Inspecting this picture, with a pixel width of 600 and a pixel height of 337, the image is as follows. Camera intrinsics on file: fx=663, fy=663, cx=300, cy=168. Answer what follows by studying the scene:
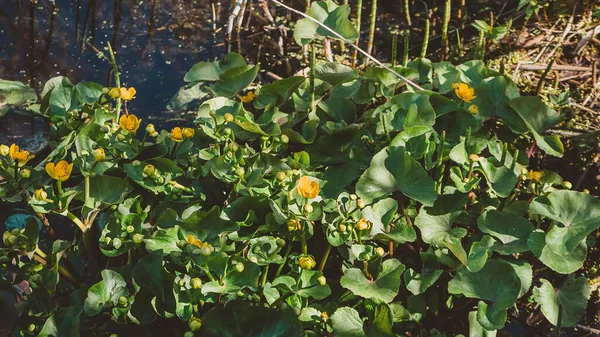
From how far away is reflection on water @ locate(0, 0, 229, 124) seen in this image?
2.30 meters

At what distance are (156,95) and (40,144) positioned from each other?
41cm

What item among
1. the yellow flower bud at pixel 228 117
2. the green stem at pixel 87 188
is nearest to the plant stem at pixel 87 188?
the green stem at pixel 87 188

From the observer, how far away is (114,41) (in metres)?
2.42

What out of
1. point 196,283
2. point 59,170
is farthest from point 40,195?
point 196,283

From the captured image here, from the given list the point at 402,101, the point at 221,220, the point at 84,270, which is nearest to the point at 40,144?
the point at 84,270

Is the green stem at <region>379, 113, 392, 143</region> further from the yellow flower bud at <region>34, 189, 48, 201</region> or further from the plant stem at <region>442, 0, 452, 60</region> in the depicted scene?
the yellow flower bud at <region>34, 189, 48, 201</region>

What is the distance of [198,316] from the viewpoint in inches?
57.6

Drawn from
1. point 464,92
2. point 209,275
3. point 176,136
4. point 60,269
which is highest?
point 464,92

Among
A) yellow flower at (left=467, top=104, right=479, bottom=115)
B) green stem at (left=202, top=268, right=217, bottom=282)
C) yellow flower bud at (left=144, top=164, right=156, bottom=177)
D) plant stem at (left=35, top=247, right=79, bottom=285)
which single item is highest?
yellow flower at (left=467, top=104, right=479, bottom=115)

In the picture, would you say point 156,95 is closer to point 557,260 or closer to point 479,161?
point 479,161

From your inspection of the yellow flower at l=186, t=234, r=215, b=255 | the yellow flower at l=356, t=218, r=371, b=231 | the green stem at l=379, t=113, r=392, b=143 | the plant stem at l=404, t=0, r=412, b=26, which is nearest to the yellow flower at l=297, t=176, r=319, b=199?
the yellow flower at l=356, t=218, r=371, b=231

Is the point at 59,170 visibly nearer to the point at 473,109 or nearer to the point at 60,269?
the point at 60,269

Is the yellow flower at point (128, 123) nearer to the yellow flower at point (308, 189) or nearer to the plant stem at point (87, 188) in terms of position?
the plant stem at point (87, 188)

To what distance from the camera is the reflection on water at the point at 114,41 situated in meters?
2.30
